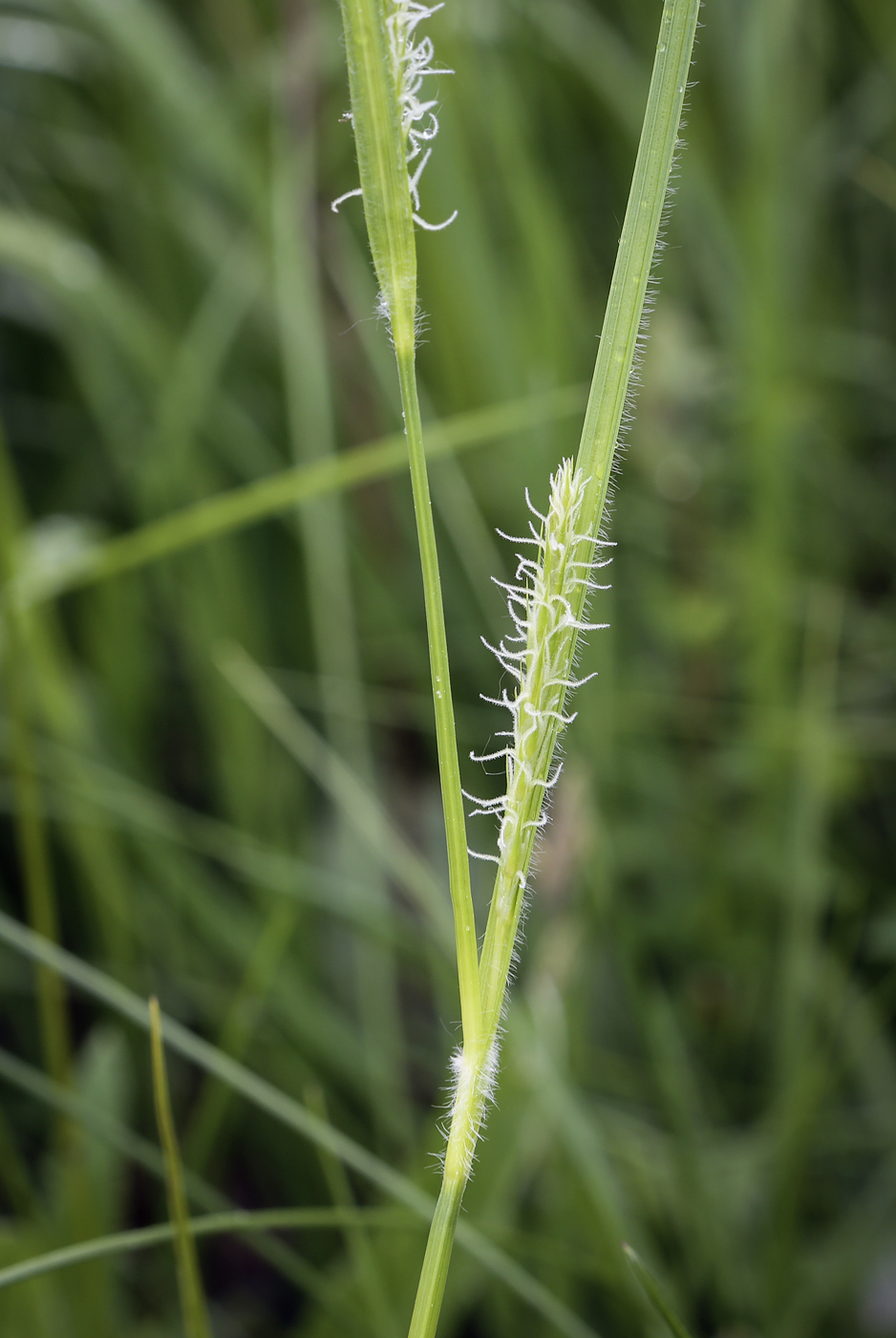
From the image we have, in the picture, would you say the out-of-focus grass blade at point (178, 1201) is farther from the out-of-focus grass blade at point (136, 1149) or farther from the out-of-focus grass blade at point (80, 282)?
the out-of-focus grass blade at point (80, 282)

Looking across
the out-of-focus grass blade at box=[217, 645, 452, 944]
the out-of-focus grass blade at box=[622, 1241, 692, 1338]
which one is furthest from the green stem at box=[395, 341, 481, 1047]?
the out-of-focus grass blade at box=[217, 645, 452, 944]

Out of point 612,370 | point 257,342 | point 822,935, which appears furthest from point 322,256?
point 612,370

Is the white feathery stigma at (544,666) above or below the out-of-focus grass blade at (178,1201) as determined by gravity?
above

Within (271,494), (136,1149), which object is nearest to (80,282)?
(271,494)

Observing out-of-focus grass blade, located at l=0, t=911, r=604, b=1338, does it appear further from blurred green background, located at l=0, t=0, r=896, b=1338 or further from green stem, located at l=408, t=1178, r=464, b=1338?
green stem, located at l=408, t=1178, r=464, b=1338

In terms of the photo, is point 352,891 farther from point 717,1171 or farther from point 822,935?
point 822,935

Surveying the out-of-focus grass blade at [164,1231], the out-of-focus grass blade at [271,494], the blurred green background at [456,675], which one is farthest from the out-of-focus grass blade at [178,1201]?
the out-of-focus grass blade at [271,494]

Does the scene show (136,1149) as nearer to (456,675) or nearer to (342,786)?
(342,786)
